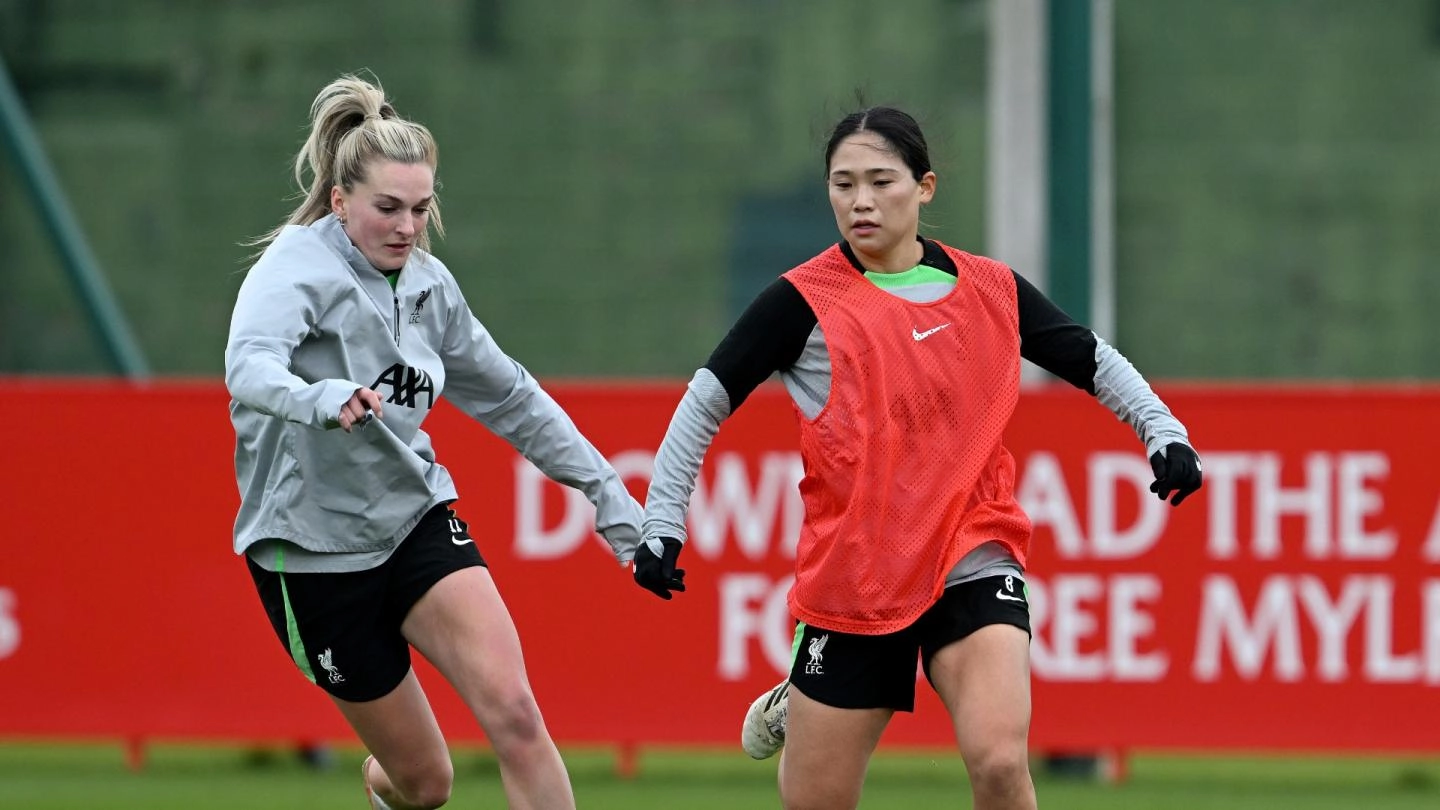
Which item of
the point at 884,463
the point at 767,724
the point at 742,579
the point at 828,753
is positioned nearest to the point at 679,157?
the point at 742,579

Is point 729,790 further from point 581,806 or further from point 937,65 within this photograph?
point 937,65

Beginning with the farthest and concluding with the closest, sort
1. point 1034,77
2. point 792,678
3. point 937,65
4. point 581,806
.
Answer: point 937,65 < point 1034,77 < point 581,806 < point 792,678

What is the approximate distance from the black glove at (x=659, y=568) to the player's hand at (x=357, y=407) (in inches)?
29.8

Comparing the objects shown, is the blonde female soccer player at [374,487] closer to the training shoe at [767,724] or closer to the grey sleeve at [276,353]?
the grey sleeve at [276,353]

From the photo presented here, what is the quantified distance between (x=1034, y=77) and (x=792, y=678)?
218 inches

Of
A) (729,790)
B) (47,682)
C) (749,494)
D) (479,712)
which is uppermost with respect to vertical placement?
(479,712)

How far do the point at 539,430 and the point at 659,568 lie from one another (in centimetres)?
80

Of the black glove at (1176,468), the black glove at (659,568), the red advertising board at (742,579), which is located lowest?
the red advertising board at (742,579)

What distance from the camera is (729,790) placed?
29.7ft

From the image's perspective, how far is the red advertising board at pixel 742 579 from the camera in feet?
28.8

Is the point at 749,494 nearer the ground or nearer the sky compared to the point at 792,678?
nearer the ground

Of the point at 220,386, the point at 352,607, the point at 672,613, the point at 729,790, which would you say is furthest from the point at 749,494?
the point at 352,607

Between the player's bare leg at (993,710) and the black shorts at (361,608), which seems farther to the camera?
the black shorts at (361,608)

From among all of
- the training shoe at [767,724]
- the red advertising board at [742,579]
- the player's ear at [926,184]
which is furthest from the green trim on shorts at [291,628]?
the red advertising board at [742,579]
